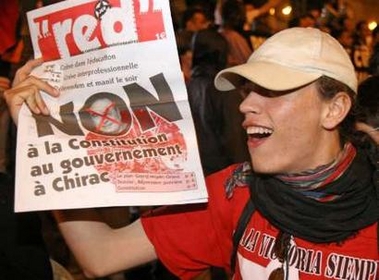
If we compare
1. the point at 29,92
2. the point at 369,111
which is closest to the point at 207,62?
the point at 369,111

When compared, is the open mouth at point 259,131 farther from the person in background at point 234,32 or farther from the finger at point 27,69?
the person in background at point 234,32

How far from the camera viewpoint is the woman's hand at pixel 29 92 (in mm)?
1682

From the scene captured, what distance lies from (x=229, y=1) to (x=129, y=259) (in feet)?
12.5

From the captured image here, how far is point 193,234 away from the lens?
1.88 metres

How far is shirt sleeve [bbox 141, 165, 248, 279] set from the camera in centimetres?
187

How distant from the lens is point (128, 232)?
1.93 meters

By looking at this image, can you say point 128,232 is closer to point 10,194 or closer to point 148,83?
point 10,194

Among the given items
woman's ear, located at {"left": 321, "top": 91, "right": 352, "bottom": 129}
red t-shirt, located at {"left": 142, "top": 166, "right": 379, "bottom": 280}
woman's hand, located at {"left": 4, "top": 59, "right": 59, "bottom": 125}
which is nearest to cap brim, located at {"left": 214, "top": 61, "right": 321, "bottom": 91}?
woman's ear, located at {"left": 321, "top": 91, "right": 352, "bottom": 129}

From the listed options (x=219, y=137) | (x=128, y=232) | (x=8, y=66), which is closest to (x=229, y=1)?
(x=219, y=137)

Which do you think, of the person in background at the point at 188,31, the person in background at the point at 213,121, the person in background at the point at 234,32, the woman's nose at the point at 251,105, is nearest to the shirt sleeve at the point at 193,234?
the woman's nose at the point at 251,105

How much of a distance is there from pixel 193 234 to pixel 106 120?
19.1 inches

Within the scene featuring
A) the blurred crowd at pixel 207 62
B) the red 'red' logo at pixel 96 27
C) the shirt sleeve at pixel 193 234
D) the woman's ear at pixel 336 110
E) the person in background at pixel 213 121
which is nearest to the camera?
the red 'red' logo at pixel 96 27

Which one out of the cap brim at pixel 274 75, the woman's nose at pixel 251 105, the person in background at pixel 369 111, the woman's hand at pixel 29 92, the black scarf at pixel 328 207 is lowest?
the black scarf at pixel 328 207

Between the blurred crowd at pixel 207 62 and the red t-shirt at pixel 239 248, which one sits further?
the blurred crowd at pixel 207 62
